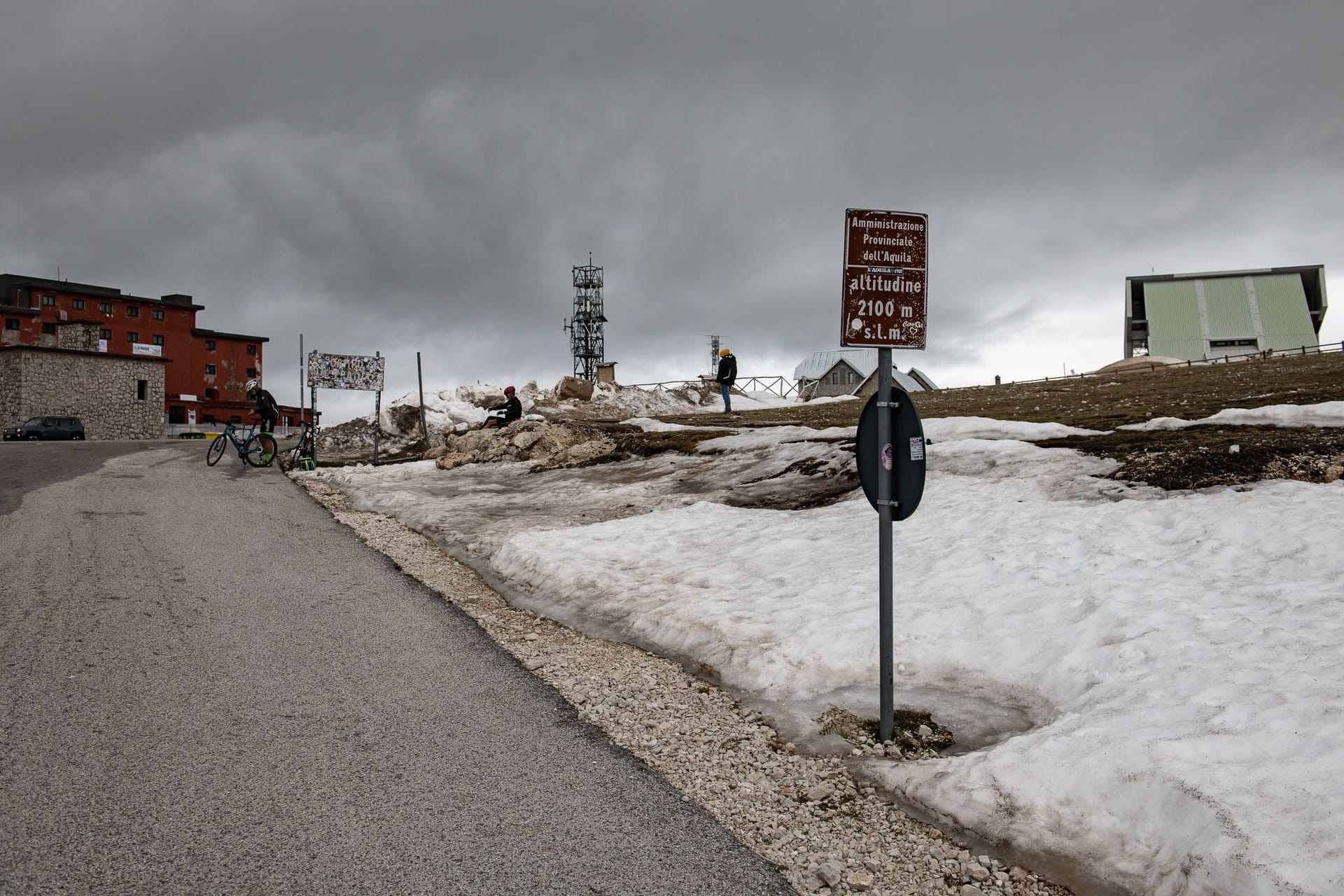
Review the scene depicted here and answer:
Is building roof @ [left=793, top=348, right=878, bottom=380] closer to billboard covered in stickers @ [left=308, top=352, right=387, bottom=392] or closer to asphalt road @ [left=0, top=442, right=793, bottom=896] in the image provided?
billboard covered in stickers @ [left=308, top=352, right=387, bottom=392]

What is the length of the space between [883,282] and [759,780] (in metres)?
2.92

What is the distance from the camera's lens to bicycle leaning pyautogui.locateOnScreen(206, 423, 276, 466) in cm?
2222

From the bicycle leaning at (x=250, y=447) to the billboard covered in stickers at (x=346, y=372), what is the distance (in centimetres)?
281

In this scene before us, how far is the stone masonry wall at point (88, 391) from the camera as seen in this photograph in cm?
5838

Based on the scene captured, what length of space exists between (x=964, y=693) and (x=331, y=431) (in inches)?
1160

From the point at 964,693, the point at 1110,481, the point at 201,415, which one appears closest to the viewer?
the point at 964,693

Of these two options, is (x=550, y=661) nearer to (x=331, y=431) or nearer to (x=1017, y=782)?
(x=1017, y=782)

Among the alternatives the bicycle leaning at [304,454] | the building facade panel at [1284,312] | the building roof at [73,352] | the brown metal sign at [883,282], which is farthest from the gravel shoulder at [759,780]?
the building roof at [73,352]

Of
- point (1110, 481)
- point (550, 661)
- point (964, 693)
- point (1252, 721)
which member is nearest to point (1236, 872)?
point (1252, 721)

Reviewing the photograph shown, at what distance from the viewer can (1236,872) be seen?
328 centimetres

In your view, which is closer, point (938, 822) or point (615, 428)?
point (938, 822)

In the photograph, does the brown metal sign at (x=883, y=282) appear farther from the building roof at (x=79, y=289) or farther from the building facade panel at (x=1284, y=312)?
the building roof at (x=79, y=289)

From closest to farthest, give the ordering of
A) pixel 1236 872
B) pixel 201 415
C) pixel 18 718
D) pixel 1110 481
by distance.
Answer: pixel 1236 872, pixel 18 718, pixel 1110 481, pixel 201 415

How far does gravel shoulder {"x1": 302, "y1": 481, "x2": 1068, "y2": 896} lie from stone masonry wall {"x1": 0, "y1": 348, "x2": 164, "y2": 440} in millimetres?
65040
